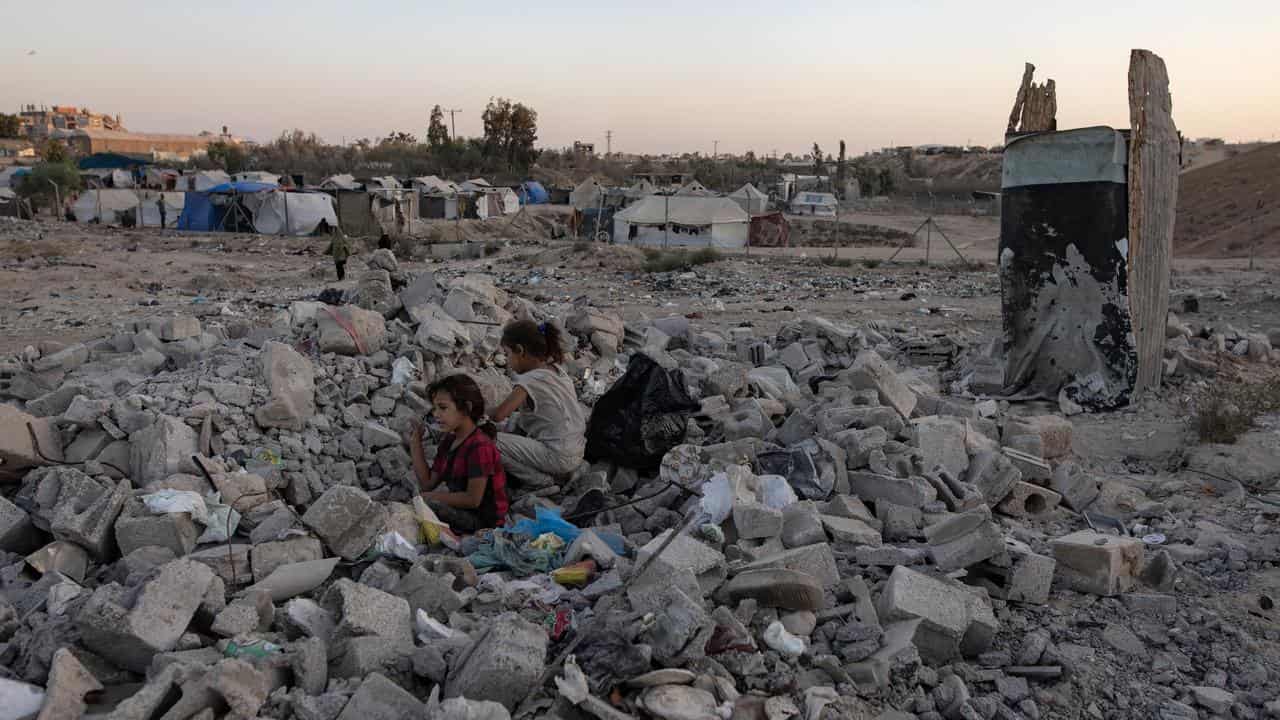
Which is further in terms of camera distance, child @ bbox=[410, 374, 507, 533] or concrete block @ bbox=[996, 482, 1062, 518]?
concrete block @ bbox=[996, 482, 1062, 518]

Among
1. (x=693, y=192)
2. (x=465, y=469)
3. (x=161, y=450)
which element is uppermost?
(x=693, y=192)

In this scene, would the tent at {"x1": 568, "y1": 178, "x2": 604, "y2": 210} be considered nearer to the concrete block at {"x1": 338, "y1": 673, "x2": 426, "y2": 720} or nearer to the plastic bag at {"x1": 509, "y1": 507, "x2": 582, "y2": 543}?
the plastic bag at {"x1": 509, "y1": 507, "x2": 582, "y2": 543}

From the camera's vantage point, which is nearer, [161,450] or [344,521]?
[344,521]

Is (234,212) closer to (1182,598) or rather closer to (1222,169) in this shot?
(1182,598)

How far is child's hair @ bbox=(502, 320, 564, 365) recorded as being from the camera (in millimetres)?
4508

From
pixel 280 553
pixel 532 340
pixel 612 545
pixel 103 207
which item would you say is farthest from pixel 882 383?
pixel 103 207

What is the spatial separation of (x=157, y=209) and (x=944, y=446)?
30072 mm

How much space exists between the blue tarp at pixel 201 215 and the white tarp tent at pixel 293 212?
1.50 meters

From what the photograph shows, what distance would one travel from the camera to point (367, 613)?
110 inches

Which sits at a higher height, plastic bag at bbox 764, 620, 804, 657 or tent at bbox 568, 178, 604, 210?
tent at bbox 568, 178, 604, 210

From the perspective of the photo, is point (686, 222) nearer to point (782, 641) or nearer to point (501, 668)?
point (782, 641)

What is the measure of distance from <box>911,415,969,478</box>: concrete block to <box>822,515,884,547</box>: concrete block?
960 millimetres

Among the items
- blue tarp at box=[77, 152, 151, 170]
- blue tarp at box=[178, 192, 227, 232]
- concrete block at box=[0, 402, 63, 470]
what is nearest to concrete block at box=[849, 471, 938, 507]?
concrete block at box=[0, 402, 63, 470]

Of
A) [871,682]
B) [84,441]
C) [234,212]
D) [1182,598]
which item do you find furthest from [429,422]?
[234,212]
